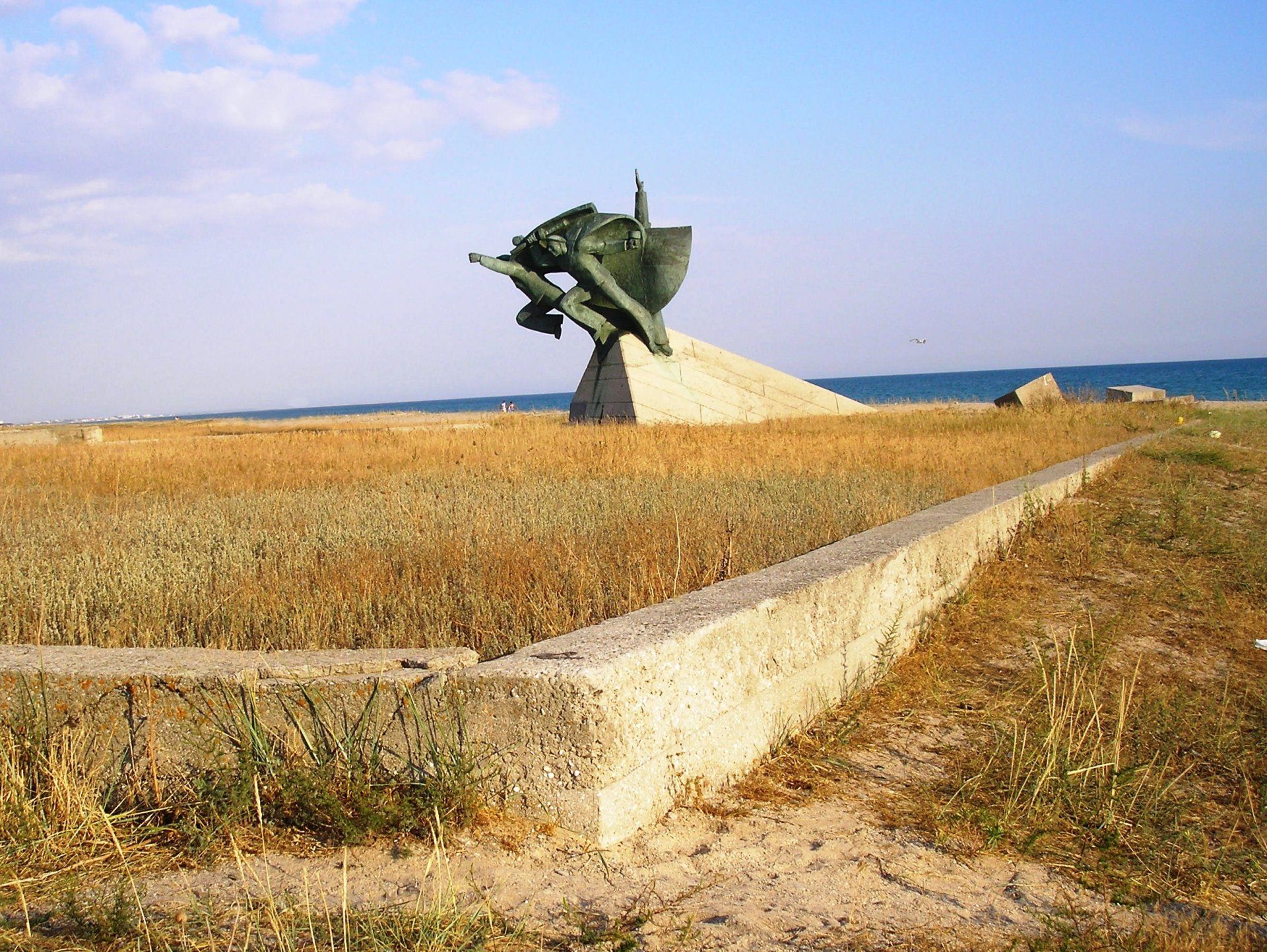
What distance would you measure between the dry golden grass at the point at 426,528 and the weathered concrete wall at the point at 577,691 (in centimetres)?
79

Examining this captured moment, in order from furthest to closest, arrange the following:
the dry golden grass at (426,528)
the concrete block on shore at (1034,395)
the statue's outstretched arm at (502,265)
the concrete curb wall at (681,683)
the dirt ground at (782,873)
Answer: the concrete block on shore at (1034,395), the statue's outstretched arm at (502,265), the dry golden grass at (426,528), the concrete curb wall at (681,683), the dirt ground at (782,873)

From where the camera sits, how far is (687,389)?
19656 millimetres

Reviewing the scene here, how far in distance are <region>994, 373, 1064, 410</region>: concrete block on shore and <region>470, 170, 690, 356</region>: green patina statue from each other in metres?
7.73

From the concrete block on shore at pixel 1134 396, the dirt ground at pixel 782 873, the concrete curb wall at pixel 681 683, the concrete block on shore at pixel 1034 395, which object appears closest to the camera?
the dirt ground at pixel 782 873

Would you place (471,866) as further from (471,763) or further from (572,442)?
(572,442)

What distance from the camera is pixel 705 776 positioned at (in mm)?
3100

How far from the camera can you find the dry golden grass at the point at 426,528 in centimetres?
415

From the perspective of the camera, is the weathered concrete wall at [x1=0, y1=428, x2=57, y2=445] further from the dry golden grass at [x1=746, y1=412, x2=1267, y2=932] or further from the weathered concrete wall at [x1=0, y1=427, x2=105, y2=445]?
the dry golden grass at [x1=746, y1=412, x2=1267, y2=932]

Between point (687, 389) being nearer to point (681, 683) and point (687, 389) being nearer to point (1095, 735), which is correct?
point (1095, 735)

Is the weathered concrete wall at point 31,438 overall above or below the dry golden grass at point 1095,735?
above

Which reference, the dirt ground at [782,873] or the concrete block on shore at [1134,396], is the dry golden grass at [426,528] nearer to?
the dirt ground at [782,873]

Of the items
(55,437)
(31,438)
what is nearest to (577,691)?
(31,438)

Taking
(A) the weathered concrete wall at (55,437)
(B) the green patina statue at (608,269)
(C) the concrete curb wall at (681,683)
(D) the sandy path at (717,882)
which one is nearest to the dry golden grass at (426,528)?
(C) the concrete curb wall at (681,683)

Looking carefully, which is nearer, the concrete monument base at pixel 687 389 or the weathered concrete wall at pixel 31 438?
the concrete monument base at pixel 687 389
